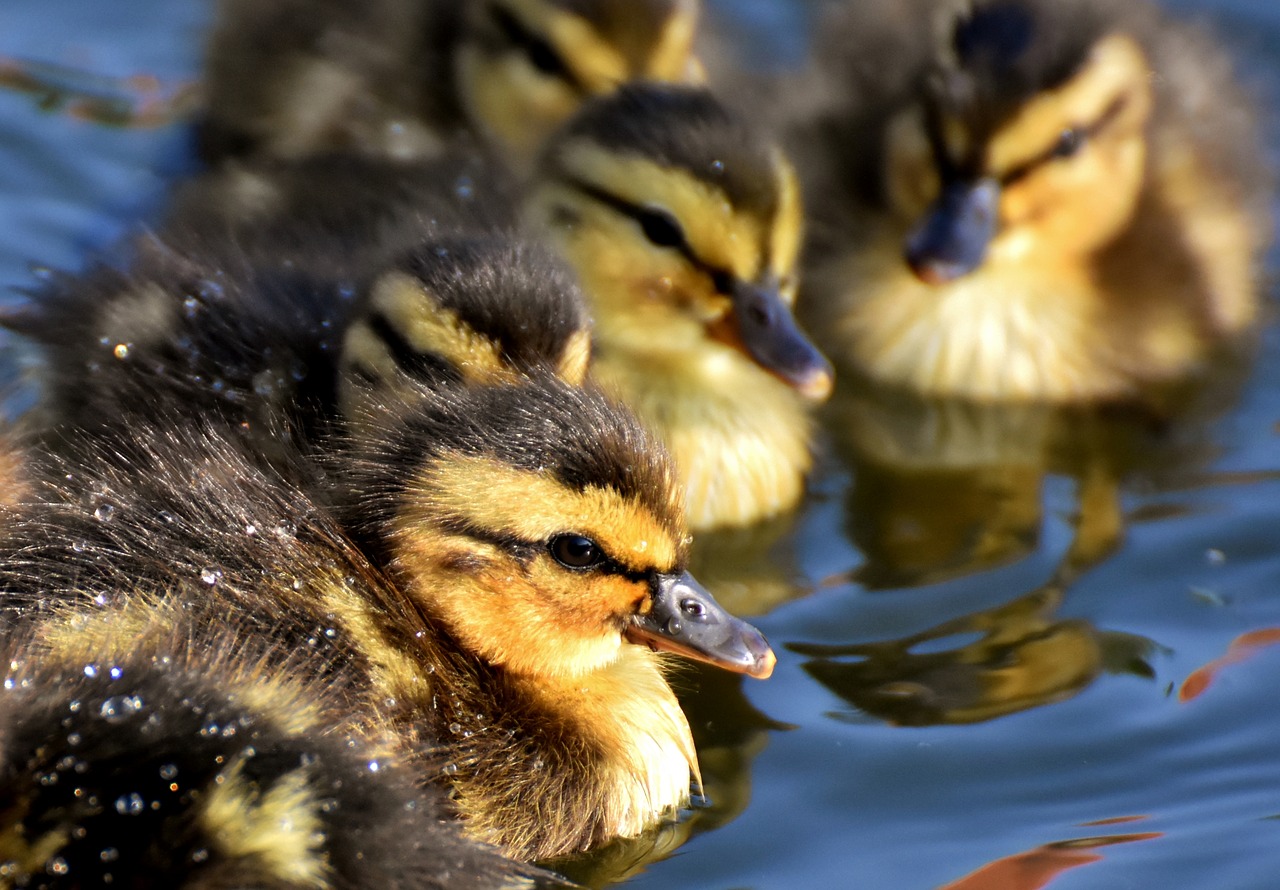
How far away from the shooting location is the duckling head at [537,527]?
7.95ft

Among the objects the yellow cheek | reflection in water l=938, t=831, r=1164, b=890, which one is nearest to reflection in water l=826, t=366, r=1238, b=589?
the yellow cheek

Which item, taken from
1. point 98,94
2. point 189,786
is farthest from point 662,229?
point 98,94

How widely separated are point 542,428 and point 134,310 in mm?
848

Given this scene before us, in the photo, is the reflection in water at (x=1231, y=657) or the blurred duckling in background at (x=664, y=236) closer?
the reflection in water at (x=1231, y=657)

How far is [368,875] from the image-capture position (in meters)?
2.04

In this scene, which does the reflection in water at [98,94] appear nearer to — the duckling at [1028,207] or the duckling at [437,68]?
the duckling at [437,68]

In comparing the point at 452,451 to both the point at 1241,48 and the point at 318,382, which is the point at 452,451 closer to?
the point at 318,382

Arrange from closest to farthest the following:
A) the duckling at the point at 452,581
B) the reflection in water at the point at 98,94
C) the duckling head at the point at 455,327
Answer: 1. the duckling at the point at 452,581
2. the duckling head at the point at 455,327
3. the reflection in water at the point at 98,94

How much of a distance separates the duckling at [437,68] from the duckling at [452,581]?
135 centimetres

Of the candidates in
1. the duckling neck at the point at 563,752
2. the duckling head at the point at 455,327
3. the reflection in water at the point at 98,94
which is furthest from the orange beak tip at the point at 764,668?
the reflection in water at the point at 98,94

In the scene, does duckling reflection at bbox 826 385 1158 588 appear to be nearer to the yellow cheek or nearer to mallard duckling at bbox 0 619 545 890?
the yellow cheek

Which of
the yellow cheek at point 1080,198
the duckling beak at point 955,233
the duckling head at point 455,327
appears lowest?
the duckling head at point 455,327

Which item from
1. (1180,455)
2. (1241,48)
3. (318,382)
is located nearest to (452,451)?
(318,382)

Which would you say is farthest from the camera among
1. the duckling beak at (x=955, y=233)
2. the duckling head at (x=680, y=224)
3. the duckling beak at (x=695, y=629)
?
the duckling beak at (x=955, y=233)
